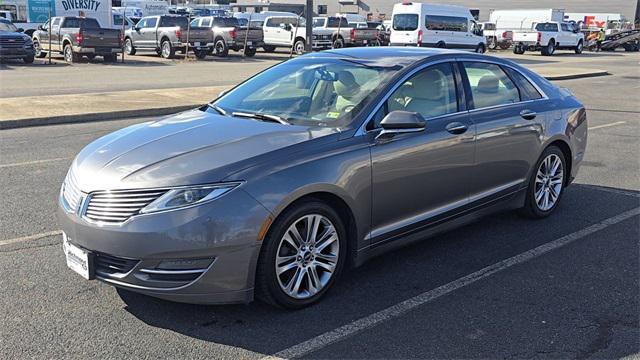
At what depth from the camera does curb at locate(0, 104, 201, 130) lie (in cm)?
1022

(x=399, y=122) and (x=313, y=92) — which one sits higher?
(x=313, y=92)

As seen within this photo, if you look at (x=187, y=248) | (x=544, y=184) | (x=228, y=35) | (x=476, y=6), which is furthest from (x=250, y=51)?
(x=476, y=6)

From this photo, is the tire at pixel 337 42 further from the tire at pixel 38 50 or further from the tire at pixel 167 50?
the tire at pixel 38 50

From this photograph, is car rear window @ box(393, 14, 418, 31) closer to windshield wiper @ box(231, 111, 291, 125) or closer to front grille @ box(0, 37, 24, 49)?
front grille @ box(0, 37, 24, 49)

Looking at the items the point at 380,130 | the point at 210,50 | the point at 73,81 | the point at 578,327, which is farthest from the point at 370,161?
the point at 210,50

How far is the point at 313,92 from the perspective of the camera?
15.4 feet

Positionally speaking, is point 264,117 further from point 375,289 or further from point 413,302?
point 413,302

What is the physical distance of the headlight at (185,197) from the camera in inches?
132

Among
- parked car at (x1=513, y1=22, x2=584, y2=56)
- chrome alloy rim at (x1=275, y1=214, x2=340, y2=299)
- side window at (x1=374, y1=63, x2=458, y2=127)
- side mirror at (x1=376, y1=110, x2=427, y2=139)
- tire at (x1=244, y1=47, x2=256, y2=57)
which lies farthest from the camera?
parked car at (x1=513, y1=22, x2=584, y2=56)

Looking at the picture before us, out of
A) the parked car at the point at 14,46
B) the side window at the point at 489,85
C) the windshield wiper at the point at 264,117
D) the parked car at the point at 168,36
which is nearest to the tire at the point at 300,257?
the windshield wiper at the point at 264,117

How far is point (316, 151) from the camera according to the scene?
3.83 meters

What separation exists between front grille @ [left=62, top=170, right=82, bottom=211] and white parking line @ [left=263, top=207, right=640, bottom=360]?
1.45 metres

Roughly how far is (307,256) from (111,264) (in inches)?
45.5

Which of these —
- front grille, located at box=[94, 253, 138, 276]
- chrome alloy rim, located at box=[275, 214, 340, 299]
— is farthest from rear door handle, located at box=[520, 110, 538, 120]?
front grille, located at box=[94, 253, 138, 276]
